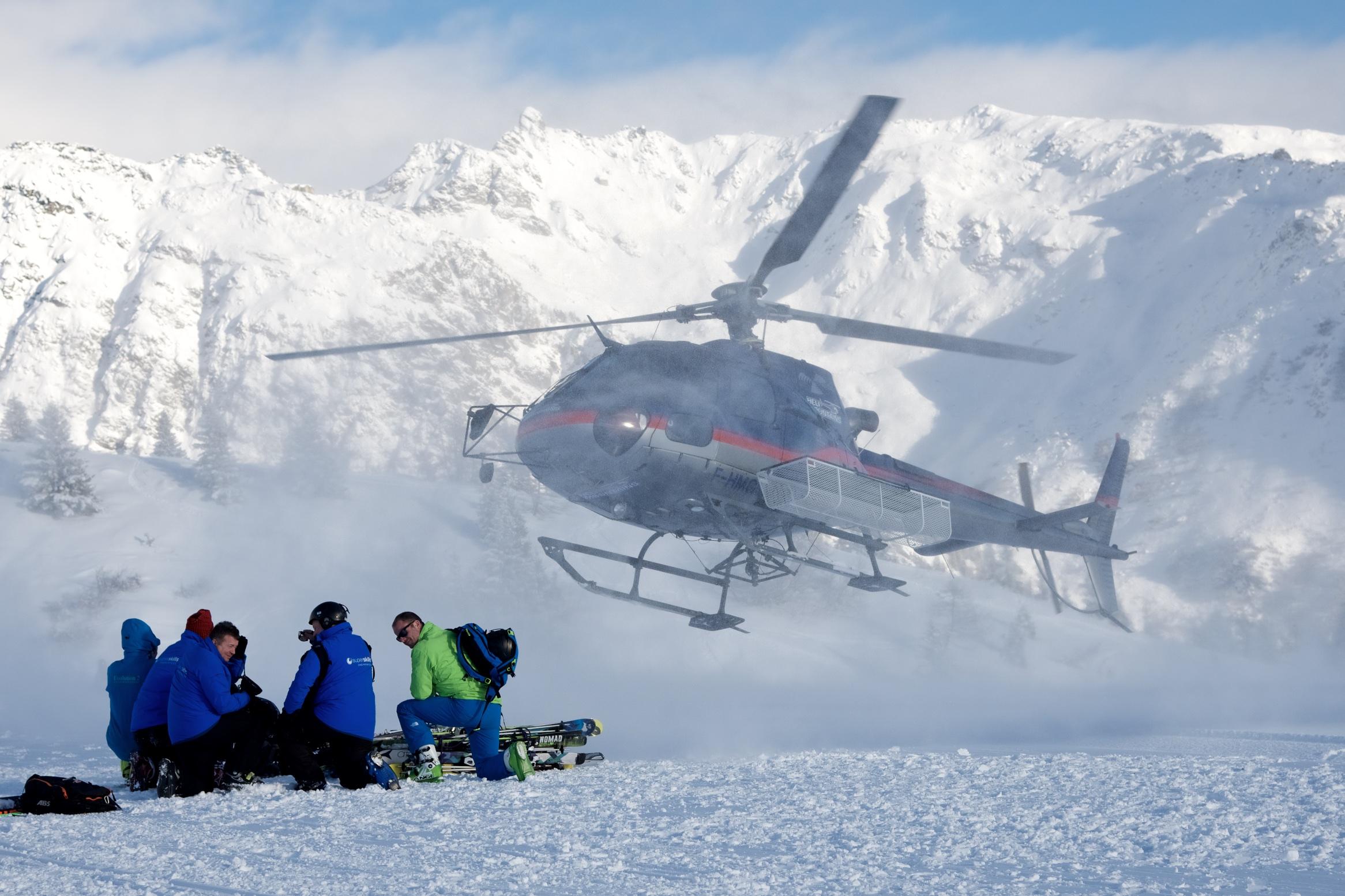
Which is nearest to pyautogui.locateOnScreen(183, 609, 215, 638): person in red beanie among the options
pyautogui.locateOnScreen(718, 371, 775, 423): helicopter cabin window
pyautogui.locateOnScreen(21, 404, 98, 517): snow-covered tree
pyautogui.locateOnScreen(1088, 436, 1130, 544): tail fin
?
pyautogui.locateOnScreen(718, 371, 775, 423): helicopter cabin window

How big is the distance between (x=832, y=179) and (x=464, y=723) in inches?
236

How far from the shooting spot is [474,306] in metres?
137

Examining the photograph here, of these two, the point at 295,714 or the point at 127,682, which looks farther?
the point at 127,682

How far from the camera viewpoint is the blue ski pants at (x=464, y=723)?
7.38 metres

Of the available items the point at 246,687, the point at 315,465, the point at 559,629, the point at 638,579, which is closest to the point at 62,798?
the point at 246,687

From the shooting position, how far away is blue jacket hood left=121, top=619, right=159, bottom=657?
25.6ft

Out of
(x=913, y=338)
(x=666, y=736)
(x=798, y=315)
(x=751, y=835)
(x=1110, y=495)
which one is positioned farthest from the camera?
(x=1110, y=495)

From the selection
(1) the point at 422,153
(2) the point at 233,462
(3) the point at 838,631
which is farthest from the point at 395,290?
(3) the point at 838,631

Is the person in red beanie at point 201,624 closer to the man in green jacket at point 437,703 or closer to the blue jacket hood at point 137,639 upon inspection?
the blue jacket hood at point 137,639

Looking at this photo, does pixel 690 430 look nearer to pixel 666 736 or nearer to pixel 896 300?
pixel 666 736

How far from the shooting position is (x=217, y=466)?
46406 mm

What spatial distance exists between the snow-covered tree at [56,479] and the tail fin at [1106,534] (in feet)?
127

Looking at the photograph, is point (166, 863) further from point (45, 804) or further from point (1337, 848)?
point (1337, 848)

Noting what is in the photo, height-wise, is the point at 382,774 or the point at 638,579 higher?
the point at 638,579
